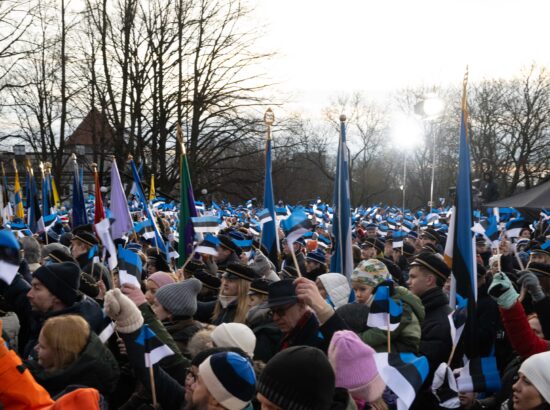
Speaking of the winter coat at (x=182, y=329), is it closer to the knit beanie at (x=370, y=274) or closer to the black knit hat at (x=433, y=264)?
the knit beanie at (x=370, y=274)

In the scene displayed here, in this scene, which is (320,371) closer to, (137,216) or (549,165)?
(137,216)

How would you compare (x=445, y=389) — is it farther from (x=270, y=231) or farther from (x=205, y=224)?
(x=205, y=224)

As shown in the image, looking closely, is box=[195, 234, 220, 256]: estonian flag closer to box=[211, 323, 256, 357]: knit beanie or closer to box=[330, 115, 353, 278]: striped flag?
box=[330, 115, 353, 278]: striped flag

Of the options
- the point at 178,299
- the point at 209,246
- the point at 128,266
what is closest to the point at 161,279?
the point at 128,266

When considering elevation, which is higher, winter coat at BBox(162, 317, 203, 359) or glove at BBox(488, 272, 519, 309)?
glove at BBox(488, 272, 519, 309)

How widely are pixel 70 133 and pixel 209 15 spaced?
888cm

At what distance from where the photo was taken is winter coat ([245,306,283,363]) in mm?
4488

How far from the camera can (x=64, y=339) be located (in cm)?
388

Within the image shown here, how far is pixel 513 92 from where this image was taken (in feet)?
162

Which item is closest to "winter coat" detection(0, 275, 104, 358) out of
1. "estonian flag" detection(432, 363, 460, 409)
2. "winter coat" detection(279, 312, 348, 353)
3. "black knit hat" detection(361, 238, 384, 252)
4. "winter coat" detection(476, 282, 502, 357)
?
"winter coat" detection(279, 312, 348, 353)

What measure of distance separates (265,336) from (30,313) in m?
2.42

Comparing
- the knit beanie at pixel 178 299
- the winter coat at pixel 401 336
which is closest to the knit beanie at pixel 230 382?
the winter coat at pixel 401 336

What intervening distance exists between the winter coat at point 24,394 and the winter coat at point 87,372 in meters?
1.01

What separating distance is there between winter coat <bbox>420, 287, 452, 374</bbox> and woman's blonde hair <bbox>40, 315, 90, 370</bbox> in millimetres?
2426
